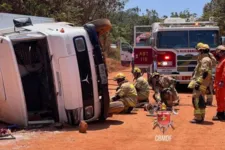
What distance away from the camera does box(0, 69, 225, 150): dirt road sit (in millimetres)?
7254

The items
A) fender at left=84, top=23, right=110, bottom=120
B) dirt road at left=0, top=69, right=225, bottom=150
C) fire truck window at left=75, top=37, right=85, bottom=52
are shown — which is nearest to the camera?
dirt road at left=0, top=69, right=225, bottom=150

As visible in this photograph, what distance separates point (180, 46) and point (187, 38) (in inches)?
14.3

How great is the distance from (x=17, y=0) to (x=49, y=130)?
10.1 metres

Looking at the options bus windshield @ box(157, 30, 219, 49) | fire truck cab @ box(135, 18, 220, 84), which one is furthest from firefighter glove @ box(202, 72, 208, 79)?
bus windshield @ box(157, 30, 219, 49)

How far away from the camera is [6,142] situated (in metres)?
7.48

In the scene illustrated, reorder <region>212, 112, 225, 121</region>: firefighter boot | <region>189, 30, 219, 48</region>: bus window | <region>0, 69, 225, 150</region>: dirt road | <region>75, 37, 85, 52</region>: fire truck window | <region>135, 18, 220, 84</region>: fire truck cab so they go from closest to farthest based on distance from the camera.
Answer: <region>0, 69, 225, 150</region>: dirt road → <region>75, 37, 85, 52</region>: fire truck window → <region>212, 112, 225, 121</region>: firefighter boot → <region>135, 18, 220, 84</region>: fire truck cab → <region>189, 30, 219, 48</region>: bus window

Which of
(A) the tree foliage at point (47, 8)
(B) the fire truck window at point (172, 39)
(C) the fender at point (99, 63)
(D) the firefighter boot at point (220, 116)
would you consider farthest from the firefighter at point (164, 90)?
(A) the tree foliage at point (47, 8)

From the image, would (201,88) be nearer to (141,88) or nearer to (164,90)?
(164,90)

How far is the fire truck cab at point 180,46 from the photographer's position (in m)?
15.5

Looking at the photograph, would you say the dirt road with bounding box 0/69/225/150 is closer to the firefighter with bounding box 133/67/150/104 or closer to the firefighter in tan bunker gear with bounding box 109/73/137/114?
the firefighter in tan bunker gear with bounding box 109/73/137/114

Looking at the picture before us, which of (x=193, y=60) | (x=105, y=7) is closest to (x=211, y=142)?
(x=193, y=60)

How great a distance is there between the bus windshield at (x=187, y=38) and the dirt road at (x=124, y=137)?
6.06 metres

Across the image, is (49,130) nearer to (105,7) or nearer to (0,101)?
(0,101)

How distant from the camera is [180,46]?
15.6 metres
